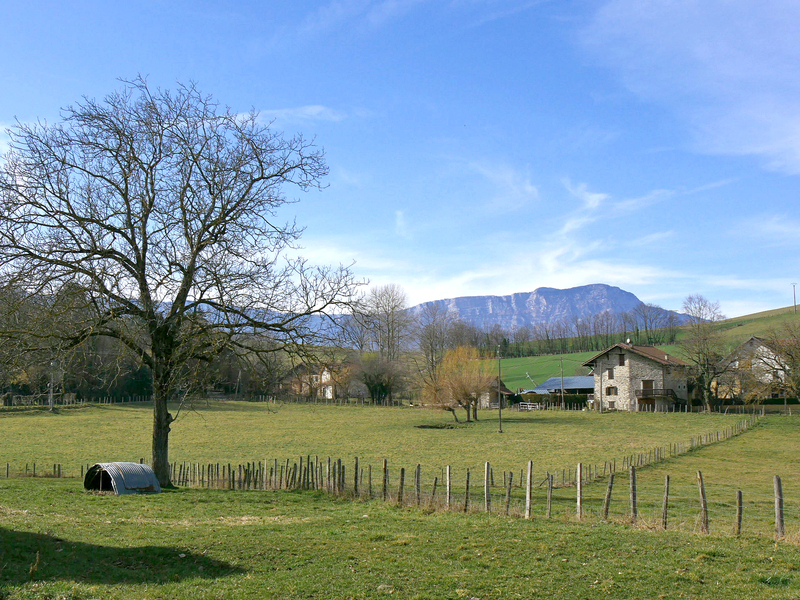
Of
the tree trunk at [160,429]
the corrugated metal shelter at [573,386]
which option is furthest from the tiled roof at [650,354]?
the tree trunk at [160,429]

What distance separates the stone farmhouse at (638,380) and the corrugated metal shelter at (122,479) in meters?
67.6

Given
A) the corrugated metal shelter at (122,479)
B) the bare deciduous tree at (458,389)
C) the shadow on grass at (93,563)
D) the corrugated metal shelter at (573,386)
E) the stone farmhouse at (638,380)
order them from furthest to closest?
the corrugated metal shelter at (573,386), the stone farmhouse at (638,380), the bare deciduous tree at (458,389), the corrugated metal shelter at (122,479), the shadow on grass at (93,563)

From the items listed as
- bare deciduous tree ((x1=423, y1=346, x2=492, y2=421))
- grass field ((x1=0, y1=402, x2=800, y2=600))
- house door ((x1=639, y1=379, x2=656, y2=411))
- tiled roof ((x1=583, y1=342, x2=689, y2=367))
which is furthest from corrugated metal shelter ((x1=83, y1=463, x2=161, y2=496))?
house door ((x1=639, y1=379, x2=656, y2=411))

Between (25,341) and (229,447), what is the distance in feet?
96.7

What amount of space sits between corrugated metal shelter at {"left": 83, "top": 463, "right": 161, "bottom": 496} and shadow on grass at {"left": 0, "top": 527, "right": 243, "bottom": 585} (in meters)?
8.00

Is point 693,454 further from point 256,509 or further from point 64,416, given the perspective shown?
point 64,416

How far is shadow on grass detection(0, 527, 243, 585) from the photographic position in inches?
366

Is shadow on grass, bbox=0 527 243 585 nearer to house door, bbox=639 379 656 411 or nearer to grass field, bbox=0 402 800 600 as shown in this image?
grass field, bbox=0 402 800 600

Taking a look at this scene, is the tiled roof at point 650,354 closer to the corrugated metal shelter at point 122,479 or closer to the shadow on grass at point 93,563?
the corrugated metal shelter at point 122,479

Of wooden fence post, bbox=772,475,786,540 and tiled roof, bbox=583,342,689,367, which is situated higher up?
tiled roof, bbox=583,342,689,367

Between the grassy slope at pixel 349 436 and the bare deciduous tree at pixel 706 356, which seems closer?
the grassy slope at pixel 349 436

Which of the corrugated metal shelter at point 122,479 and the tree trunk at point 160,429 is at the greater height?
the tree trunk at point 160,429

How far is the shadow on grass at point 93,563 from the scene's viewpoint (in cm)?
929

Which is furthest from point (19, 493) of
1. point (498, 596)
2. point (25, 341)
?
point (498, 596)
